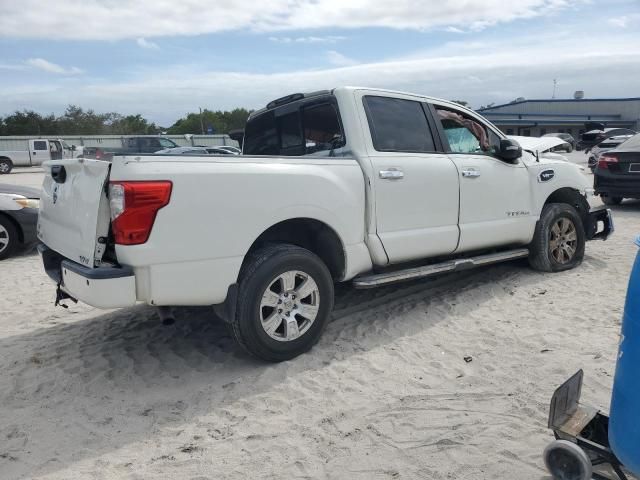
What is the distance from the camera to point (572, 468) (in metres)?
2.38

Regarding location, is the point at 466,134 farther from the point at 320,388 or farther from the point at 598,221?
the point at 320,388

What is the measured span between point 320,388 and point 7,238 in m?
6.13

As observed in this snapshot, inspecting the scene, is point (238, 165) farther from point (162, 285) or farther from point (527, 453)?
point (527, 453)

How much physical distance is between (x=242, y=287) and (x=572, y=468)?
2.14m

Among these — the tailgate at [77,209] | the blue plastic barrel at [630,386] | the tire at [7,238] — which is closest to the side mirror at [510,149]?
the blue plastic barrel at [630,386]

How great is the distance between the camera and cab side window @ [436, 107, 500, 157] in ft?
16.4

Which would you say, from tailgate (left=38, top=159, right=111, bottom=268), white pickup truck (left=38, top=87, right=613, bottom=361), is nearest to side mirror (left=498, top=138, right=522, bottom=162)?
white pickup truck (left=38, top=87, right=613, bottom=361)

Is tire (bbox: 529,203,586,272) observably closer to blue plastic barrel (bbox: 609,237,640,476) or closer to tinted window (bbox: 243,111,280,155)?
tinted window (bbox: 243,111,280,155)

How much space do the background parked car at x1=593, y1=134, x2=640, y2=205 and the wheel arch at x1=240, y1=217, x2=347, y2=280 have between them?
8403 mm

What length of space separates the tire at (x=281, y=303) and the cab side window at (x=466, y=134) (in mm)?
1992

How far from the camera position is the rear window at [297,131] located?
4461 mm

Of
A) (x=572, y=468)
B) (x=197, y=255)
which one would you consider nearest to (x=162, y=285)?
(x=197, y=255)

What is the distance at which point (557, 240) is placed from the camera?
234 inches

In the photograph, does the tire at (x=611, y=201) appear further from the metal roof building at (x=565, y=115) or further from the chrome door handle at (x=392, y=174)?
the metal roof building at (x=565, y=115)
